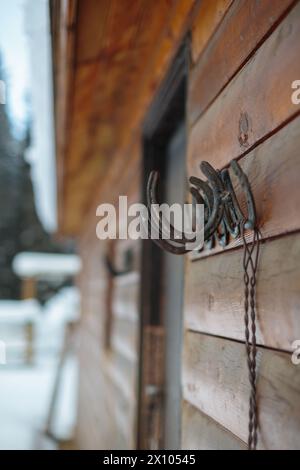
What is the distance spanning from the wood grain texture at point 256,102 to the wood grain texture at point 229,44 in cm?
3

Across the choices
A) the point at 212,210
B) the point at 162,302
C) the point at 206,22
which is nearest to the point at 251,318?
the point at 212,210

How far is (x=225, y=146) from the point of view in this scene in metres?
1.00

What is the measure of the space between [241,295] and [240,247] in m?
0.08

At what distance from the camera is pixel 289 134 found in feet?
2.34

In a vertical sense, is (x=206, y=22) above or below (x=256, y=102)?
above

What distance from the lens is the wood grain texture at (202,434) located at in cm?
94

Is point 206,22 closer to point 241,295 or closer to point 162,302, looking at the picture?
point 241,295

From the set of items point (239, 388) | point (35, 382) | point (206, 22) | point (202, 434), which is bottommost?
point (35, 382)

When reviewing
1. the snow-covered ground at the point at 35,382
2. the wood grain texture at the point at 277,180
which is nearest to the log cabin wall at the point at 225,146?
the wood grain texture at the point at 277,180

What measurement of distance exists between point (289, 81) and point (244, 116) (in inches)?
6.8

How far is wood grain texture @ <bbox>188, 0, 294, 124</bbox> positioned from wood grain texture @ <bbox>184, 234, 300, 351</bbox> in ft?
1.13

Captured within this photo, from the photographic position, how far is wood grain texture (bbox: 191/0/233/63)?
109 centimetres
